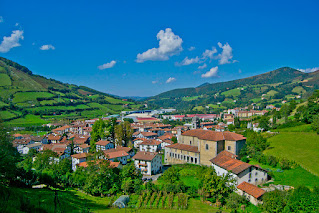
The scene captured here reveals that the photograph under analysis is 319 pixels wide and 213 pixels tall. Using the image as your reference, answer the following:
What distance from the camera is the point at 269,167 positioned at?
30.4m

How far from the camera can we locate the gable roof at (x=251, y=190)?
71.8 feet

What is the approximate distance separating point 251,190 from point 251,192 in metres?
0.36

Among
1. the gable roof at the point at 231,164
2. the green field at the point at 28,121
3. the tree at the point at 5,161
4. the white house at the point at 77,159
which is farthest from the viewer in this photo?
the green field at the point at 28,121

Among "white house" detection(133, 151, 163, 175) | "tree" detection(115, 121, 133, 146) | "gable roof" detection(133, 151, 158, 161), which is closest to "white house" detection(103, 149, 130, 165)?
"gable roof" detection(133, 151, 158, 161)

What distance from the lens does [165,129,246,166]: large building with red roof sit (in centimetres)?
3754

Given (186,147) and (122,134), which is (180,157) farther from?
(122,134)

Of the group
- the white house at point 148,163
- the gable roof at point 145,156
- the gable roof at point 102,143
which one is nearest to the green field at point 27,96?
the gable roof at point 102,143

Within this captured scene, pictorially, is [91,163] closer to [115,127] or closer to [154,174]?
[154,174]

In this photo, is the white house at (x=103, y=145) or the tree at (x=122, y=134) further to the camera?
the tree at (x=122, y=134)

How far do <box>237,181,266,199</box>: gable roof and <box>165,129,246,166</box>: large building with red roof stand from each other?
13.0m

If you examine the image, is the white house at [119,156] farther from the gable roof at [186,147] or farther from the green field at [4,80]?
the green field at [4,80]

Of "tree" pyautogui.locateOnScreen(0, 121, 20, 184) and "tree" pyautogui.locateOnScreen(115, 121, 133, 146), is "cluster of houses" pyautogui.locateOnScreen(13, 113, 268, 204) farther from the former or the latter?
"tree" pyautogui.locateOnScreen(0, 121, 20, 184)

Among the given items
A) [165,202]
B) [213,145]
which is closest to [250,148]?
[213,145]

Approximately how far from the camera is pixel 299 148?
34.5 meters
